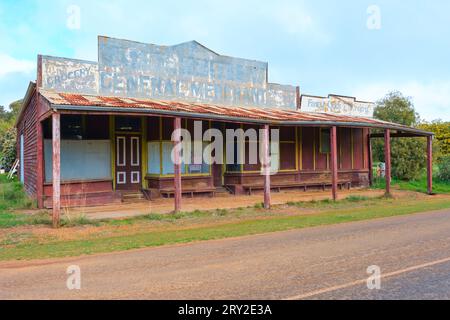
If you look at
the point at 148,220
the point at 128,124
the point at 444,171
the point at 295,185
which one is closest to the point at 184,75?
the point at 128,124

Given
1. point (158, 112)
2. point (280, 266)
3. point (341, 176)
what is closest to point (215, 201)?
point (158, 112)

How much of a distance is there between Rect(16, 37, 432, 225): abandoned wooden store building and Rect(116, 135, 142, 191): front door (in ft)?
0.13

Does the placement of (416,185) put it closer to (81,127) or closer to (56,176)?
(81,127)

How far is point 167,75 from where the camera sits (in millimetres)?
18391

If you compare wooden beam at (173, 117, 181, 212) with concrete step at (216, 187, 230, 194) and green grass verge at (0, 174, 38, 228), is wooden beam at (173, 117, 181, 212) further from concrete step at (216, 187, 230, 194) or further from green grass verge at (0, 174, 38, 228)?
concrete step at (216, 187, 230, 194)

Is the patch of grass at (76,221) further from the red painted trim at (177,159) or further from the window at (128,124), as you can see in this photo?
the window at (128,124)

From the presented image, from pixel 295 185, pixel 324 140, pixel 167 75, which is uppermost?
pixel 167 75

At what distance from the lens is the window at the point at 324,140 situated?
23.9 metres

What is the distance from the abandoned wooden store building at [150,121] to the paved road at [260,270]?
5.08 meters

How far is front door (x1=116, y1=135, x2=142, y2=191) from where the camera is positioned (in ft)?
59.2

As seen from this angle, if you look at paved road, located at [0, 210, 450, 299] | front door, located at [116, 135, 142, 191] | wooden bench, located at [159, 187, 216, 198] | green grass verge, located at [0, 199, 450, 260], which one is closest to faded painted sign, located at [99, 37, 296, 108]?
front door, located at [116, 135, 142, 191]

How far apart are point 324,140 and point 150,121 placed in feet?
32.2

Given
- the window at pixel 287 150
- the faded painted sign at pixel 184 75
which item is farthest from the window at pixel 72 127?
the window at pixel 287 150
